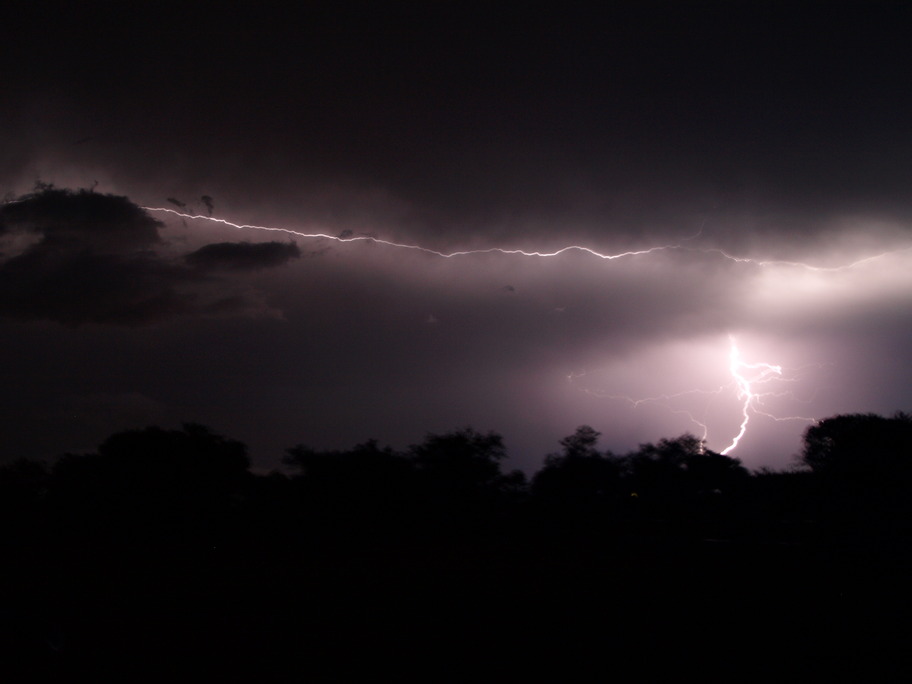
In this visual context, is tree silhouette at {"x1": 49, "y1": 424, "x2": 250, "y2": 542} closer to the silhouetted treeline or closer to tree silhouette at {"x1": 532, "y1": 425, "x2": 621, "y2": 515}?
the silhouetted treeline

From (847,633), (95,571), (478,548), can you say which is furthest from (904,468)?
(95,571)

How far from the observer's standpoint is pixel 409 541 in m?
23.6

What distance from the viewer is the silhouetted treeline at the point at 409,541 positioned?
34.6ft

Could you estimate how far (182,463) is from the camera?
98.9 ft

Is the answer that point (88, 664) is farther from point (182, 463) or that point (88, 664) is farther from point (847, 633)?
point (182, 463)

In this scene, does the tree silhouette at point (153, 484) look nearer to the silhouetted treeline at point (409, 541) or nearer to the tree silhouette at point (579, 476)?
the silhouetted treeline at point (409, 541)

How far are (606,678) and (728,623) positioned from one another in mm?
3666

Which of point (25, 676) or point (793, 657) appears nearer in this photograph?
point (25, 676)

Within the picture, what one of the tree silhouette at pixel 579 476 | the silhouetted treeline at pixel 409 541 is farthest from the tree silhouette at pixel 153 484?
the tree silhouette at pixel 579 476

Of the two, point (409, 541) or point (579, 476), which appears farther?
point (579, 476)

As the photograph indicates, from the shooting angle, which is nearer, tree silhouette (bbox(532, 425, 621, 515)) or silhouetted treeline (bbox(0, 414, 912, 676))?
silhouetted treeline (bbox(0, 414, 912, 676))

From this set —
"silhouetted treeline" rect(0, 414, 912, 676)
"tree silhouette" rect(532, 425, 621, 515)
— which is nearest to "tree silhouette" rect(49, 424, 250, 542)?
"silhouetted treeline" rect(0, 414, 912, 676)

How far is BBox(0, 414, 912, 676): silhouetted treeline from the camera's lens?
10555 mm

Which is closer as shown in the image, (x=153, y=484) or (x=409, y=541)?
(x=409, y=541)
